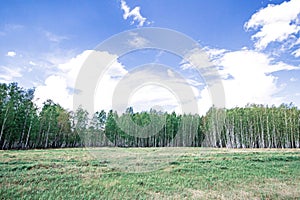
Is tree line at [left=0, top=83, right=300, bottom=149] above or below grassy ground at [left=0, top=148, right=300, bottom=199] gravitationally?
above

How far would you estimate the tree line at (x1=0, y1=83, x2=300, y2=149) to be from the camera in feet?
142

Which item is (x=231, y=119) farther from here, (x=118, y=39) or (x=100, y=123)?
(x=118, y=39)

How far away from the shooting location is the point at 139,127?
236 feet

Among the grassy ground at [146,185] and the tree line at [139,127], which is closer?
the grassy ground at [146,185]

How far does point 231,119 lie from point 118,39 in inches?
1944

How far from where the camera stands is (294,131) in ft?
194

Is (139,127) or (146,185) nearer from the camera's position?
(146,185)

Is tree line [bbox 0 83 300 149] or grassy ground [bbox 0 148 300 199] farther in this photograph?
tree line [bbox 0 83 300 149]

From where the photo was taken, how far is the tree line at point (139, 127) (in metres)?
43.4

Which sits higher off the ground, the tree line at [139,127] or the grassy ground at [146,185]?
the tree line at [139,127]

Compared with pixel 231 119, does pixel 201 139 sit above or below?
below

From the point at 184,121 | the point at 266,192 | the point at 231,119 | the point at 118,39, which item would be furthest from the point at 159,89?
the point at 184,121

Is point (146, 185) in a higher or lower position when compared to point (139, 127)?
lower

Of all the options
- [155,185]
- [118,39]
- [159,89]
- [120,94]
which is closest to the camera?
[155,185]
